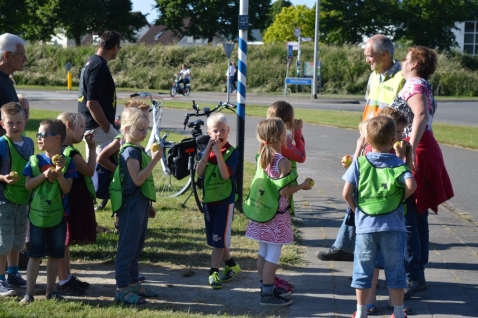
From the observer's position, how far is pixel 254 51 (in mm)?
52250

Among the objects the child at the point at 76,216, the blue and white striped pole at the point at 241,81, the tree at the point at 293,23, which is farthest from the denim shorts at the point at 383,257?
the tree at the point at 293,23

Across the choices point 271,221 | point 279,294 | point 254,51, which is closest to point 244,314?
point 279,294

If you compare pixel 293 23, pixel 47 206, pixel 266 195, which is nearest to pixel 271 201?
pixel 266 195

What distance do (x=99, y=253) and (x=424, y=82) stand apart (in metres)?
3.40

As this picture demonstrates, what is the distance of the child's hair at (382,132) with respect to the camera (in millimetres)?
4887

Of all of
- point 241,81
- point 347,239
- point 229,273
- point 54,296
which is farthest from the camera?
point 241,81

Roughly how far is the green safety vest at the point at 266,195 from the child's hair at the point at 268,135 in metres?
0.14

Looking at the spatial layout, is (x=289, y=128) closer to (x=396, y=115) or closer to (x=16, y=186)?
(x=396, y=115)

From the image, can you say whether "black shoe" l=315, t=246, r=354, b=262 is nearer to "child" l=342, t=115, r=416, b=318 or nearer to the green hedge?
"child" l=342, t=115, r=416, b=318

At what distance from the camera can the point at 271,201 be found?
5.51 meters

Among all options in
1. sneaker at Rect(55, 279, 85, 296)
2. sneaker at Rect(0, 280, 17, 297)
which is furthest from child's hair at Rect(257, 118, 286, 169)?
sneaker at Rect(0, 280, 17, 297)

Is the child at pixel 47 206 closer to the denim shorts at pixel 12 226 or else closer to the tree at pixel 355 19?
the denim shorts at pixel 12 226

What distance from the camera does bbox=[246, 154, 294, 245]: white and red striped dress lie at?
5.51 metres

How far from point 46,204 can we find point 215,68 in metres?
45.6
